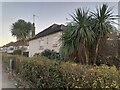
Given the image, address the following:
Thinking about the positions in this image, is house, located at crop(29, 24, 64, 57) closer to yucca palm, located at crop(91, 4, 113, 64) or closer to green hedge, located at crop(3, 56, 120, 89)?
yucca palm, located at crop(91, 4, 113, 64)

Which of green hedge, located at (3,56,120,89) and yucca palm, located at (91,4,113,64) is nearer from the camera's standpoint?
green hedge, located at (3,56,120,89)

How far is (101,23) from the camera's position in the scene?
1037cm

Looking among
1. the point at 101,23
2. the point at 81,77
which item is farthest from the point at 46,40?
the point at 81,77

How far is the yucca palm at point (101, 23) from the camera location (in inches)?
407

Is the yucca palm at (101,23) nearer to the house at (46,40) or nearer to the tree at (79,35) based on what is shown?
the tree at (79,35)

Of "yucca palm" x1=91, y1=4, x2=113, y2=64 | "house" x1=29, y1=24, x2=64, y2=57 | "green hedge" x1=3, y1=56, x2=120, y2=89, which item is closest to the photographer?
"green hedge" x1=3, y1=56, x2=120, y2=89

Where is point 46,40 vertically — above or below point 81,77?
above

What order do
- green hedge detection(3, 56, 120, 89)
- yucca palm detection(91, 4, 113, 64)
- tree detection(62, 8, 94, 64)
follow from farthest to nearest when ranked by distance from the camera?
1. yucca palm detection(91, 4, 113, 64)
2. tree detection(62, 8, 94, 64)
3. green hedge detection(3, 56, 120, 89)

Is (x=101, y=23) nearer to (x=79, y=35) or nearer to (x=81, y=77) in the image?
(x=79, y=35)

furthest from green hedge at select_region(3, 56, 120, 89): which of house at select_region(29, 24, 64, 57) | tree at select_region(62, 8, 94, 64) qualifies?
house at select_region(29, 24, 64, 57)

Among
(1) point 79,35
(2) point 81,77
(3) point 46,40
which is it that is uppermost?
(3) point 46,40

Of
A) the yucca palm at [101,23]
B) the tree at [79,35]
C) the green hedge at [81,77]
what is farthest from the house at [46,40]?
the green hedge at [81,77]

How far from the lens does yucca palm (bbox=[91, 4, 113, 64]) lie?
10.3 meters

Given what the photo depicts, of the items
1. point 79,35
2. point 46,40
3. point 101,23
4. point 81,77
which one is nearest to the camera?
point 81,77
